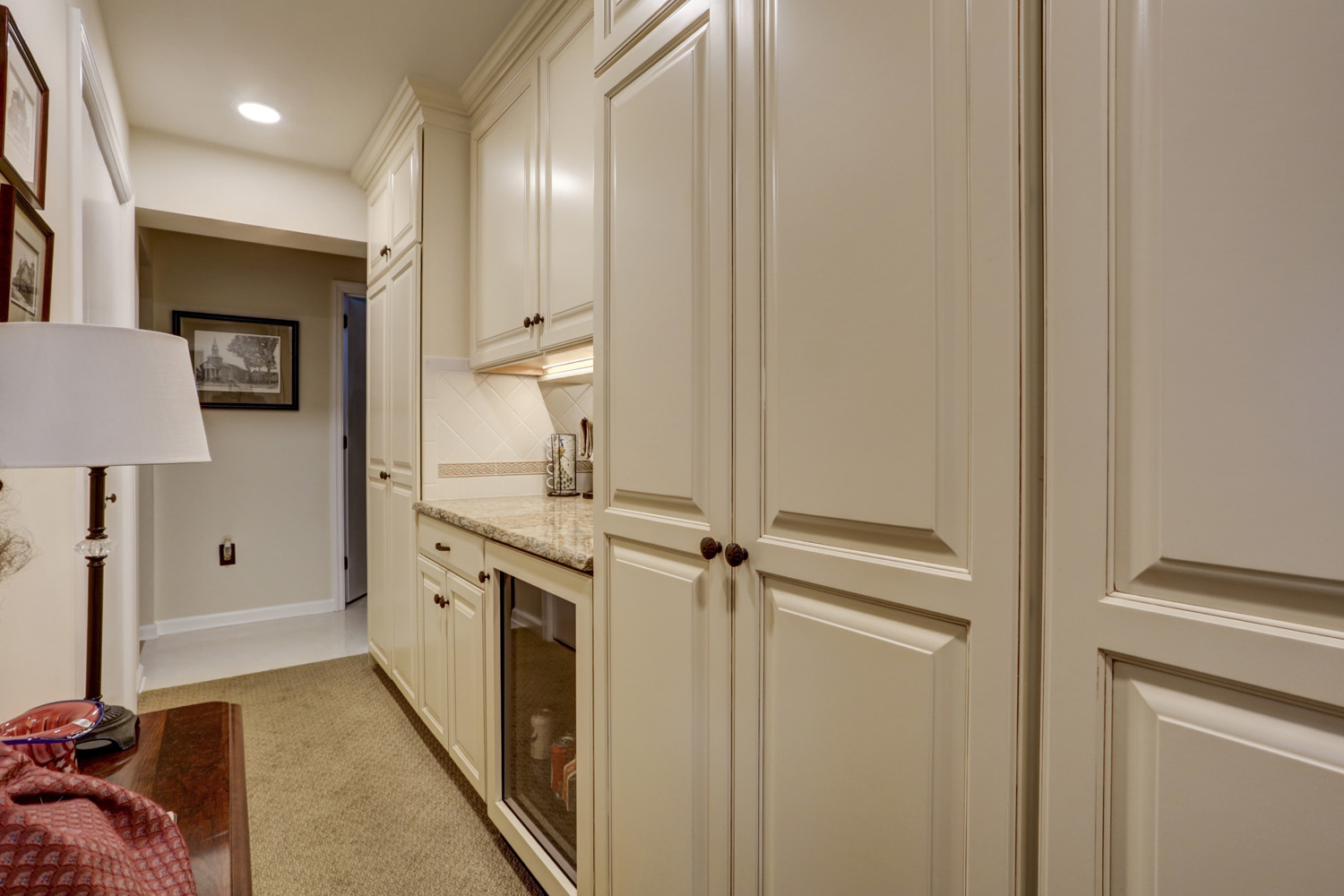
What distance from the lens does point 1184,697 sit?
521 mm

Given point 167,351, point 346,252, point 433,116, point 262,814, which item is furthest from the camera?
point 346,252

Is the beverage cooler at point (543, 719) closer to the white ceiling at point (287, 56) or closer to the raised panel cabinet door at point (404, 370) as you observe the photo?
the raised panel cabinet door at point (404, 370)

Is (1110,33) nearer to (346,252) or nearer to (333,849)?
(333,849)

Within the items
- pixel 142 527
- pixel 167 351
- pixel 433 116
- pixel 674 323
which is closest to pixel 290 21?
pixel 433 116

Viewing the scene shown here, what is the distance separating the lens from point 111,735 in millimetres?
983

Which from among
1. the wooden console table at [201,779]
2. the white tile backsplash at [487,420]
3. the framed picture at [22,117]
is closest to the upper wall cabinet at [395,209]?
the white tile backsplash at [487,420]

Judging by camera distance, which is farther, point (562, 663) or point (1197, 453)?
point (562, 663)

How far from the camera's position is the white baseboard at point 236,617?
12.5ft

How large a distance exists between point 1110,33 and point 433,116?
8.37 ft

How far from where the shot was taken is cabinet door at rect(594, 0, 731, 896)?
3.25ft

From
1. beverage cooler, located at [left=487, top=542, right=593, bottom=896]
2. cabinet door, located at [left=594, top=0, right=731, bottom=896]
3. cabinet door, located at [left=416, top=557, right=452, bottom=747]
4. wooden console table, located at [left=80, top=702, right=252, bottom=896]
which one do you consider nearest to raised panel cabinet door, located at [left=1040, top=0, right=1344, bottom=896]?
cabinet door, located at [left=594, top=0, right=731, bottom=896]

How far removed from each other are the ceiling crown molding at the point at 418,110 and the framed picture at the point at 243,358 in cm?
180

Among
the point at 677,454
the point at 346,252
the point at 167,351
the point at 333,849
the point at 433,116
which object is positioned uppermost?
the point at 433,116

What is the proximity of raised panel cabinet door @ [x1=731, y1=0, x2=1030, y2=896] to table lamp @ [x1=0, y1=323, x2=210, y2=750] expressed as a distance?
2.82 ft
